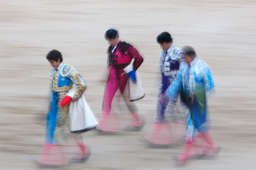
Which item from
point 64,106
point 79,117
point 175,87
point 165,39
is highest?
point 165,39

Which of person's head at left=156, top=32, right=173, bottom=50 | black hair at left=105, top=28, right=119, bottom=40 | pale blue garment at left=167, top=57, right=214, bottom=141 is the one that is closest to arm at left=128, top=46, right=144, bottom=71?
black hair at left=105, top=28, right=119, bottom=40

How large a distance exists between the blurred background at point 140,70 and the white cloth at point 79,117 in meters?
0.56

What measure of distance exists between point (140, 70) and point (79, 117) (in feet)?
15.4

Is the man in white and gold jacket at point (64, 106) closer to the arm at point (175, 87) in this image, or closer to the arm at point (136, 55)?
the arm at point (175, 87)

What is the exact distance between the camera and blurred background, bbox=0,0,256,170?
711 centimetres

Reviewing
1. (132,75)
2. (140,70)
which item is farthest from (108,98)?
(140,70)

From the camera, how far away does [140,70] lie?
36.0 feet

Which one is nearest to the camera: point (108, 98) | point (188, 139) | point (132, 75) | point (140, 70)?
point (188, 139)

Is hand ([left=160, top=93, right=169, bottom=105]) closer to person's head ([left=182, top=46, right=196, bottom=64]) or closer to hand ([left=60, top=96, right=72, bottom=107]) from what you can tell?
person's head ([left=182, top=46, right=196, bottom=64])

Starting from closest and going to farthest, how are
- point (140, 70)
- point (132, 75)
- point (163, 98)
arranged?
point (163, 98) < point (132, 75) < point (140, 70)

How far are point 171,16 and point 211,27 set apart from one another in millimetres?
1366

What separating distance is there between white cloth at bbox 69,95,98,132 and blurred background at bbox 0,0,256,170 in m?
0.56

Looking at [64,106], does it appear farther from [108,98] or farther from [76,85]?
[108,98]

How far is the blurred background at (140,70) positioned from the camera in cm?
711
